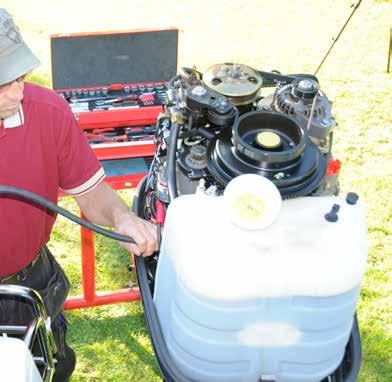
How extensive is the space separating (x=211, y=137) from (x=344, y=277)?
19.8 inches

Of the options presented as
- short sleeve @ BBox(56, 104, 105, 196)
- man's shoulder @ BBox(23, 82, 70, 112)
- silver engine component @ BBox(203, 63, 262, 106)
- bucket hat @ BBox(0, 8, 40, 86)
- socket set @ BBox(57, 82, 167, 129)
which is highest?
bucket hat @ BBox(0, 8, 40, 86)

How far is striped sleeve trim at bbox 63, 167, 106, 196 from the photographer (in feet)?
6.46

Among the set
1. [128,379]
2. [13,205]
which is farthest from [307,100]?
[128,379]

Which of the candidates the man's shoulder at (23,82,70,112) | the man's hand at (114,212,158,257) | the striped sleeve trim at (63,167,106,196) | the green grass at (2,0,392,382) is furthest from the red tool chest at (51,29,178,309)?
the man's hand at (114,212,158,257)

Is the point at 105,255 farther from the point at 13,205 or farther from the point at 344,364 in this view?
the point at 344,364

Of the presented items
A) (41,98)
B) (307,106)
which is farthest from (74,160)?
(307,106)

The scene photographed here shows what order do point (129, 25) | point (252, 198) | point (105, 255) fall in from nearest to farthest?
point (252, 198)
point (105, 255)
point (129, 25)

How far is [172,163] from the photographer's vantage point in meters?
1.53

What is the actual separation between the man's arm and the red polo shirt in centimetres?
4

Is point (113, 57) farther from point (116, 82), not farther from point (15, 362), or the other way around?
point (15, 362)

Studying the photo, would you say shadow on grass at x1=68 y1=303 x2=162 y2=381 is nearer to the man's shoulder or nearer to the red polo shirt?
the red polo shirt

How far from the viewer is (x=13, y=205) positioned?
185cm

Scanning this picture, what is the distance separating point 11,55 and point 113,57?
126 cm

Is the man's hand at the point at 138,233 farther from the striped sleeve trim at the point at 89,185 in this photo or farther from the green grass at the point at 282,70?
the green grass at the point at 282,70
